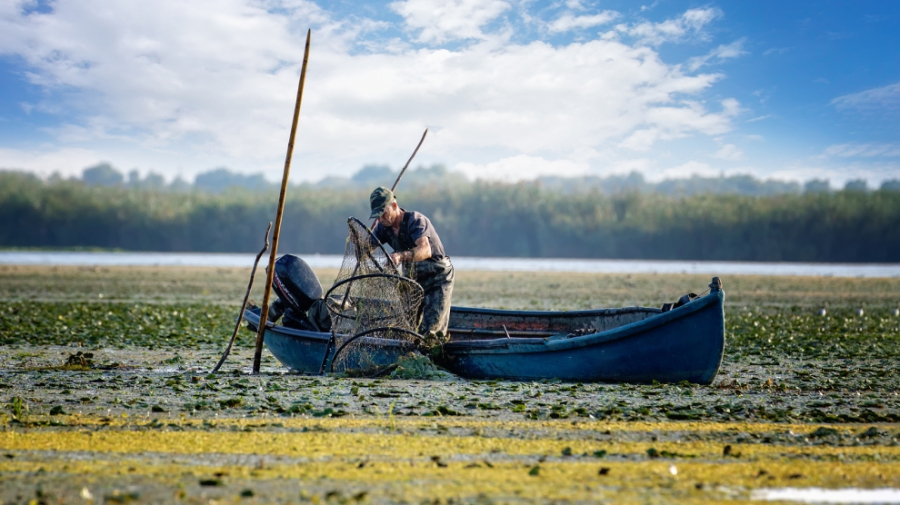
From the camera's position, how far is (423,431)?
6.70 m

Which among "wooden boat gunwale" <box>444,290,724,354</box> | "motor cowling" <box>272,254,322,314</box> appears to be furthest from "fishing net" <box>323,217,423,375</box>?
"motor cowling" <box>272,254,322,314</box>

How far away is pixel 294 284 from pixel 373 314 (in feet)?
5.21

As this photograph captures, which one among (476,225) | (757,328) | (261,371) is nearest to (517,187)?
(476,225)

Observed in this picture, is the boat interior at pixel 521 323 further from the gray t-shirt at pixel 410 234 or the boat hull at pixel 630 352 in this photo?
the gray t-shirt at pixel 410 234

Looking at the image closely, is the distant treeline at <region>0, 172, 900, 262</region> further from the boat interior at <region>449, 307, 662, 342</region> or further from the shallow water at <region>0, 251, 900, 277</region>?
the boat interior at <region>449, 307, 662, 342</region>

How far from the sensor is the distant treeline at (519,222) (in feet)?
226

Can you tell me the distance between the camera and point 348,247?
33.7 ft

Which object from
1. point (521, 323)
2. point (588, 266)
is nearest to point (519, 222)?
point (588, 266)

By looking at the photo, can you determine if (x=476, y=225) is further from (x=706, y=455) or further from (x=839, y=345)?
(x=706, y=455)

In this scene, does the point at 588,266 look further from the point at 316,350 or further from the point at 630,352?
the point at 630,352

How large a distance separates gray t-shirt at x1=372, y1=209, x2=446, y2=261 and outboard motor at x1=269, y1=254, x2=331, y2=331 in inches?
59.7

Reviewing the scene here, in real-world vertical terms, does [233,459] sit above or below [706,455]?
below

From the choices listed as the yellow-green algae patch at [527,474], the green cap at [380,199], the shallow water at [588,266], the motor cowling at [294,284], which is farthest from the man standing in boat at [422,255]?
the shallow water at [588,266]

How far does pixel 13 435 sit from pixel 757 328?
13.9m
